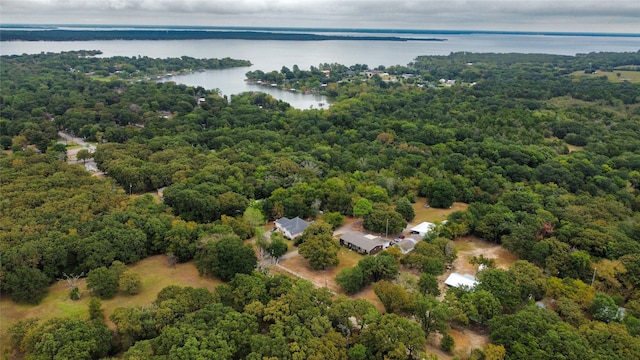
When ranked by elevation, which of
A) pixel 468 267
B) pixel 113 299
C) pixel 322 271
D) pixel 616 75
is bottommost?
pixel 113 299

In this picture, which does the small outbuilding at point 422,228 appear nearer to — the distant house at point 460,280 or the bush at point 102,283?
the distant house at point 460,280

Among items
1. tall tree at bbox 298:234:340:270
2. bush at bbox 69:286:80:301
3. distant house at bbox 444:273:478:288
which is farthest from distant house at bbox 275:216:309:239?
bush at bbox 69:286:80:301

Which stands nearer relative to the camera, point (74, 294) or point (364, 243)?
point (74, 294)

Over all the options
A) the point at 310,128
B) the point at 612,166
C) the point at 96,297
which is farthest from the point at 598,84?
the point at 96,297

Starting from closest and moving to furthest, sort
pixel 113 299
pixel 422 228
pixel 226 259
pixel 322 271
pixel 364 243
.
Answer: pixel 113 299 < pixel 226 259 < pixel 322 271 < pixel 364 243 < pixel 422 228

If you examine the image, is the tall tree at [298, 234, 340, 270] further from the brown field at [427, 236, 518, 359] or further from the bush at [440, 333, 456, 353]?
the bush at [440, 333, 456, 353]

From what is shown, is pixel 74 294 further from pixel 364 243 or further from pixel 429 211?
pixel 429 211

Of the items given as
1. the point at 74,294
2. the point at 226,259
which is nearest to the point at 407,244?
the point at 226,259
